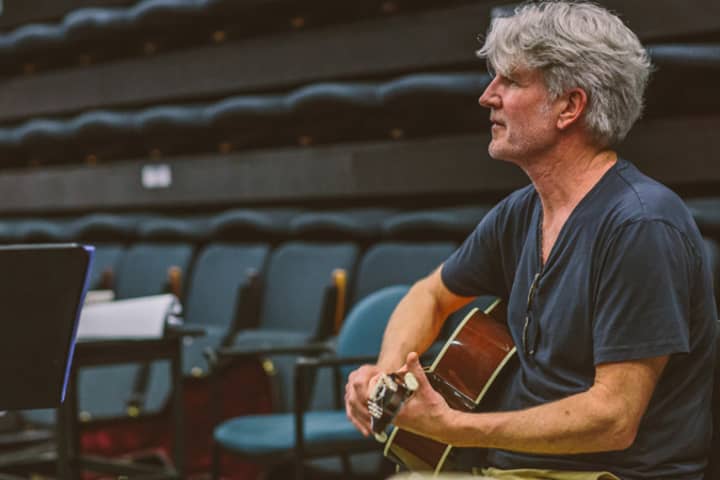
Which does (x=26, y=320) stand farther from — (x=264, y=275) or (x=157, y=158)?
(x=157, y=158)

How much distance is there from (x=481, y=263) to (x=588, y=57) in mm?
430

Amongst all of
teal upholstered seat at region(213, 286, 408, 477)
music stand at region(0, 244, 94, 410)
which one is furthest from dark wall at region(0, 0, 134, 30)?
music stand at region(0, 244, 94, 410)

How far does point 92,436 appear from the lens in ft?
10.3

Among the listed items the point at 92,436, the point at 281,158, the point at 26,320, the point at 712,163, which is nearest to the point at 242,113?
the point at 281,158

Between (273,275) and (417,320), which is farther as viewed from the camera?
(273,275)

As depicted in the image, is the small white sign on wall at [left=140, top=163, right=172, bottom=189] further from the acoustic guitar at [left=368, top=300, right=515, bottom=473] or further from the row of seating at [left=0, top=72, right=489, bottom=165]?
the acoustic guitar at [left=368, top=300, right=515, bottom=473]

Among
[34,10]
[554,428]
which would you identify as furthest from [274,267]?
[34,10]

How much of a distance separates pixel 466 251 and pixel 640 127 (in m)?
1.61

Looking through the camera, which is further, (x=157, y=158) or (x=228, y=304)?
(x=157, y=158)

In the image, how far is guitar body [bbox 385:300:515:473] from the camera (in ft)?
5.08

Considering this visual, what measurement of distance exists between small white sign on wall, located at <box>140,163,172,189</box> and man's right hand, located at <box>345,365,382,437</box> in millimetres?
3288

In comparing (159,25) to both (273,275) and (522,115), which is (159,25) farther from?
(522,115)

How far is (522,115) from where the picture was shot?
1.45m

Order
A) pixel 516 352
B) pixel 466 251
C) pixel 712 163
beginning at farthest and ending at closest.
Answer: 1. pixel 712 163
2. pixel 466 251
3. pixel 516 352
